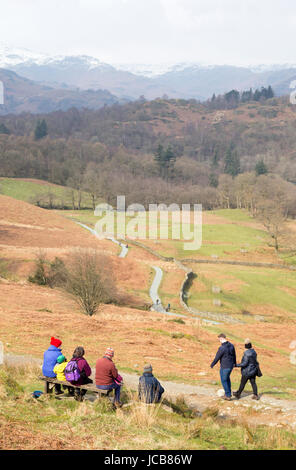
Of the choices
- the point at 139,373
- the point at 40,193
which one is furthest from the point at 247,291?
the point at 40,193

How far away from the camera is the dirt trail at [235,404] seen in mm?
11586

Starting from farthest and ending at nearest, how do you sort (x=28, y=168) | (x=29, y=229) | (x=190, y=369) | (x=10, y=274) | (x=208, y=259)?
1. (x=28, y=168)
2. (x=29, y=229)
3. (x=208, y=259)
4. (x=10, y=274)
5. (x=190, y=369)

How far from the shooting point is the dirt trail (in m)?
11.6

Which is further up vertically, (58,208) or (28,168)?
(28,168)

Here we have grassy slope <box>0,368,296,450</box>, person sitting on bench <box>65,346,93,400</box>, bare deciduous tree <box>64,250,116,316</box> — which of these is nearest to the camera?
grassy slope <box>0,368,296,450</box>

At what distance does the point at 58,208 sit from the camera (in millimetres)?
128875

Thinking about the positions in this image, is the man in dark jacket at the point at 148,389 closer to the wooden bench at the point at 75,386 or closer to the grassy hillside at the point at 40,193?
the wooden bench at the point at 75,386

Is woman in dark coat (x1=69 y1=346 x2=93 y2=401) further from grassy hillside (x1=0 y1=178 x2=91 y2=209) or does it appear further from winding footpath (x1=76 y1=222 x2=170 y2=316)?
grassy hillside (x1=0 y1=178 x2=91 y2=209)

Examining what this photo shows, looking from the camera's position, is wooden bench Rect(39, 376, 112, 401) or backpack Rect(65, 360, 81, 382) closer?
wooden bench Rect(39, 376, 112, 401)

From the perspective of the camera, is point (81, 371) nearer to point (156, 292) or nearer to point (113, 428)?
point (113, 428)

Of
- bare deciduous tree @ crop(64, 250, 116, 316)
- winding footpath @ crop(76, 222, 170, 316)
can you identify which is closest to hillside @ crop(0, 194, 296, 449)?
bare deciduous tree @ crop(64, 250, 116, 316)
